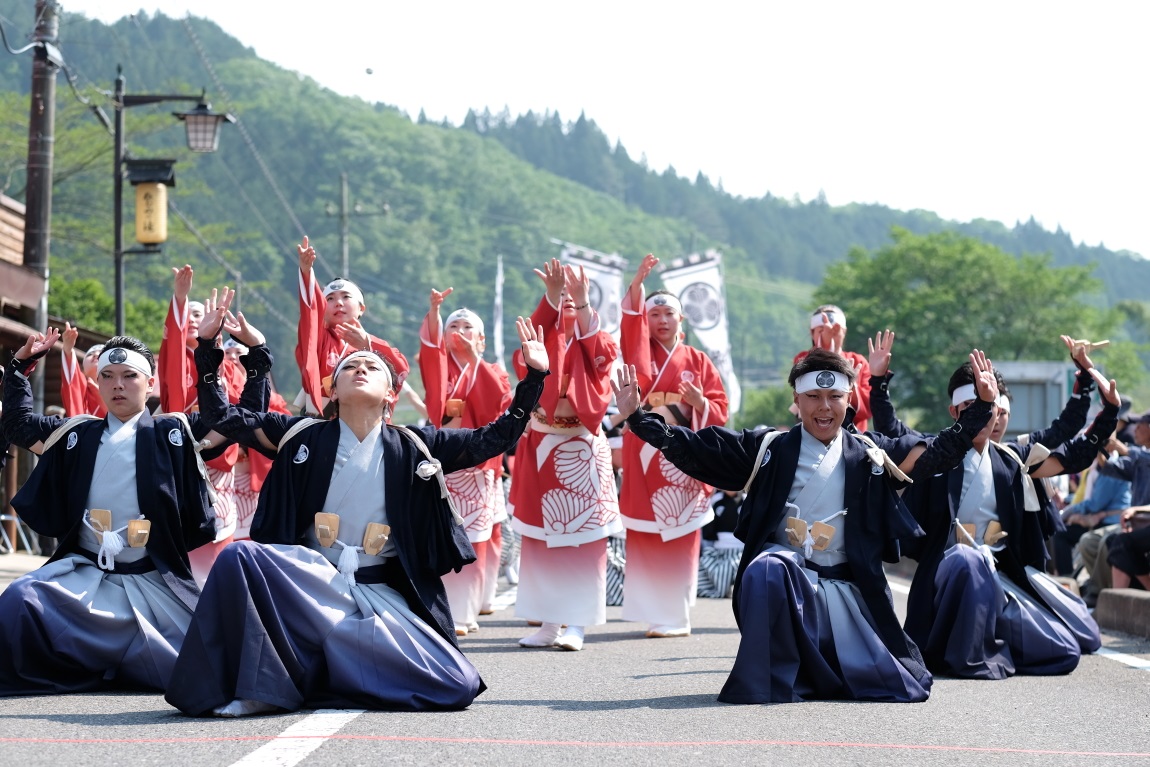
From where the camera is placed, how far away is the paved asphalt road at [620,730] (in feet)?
17.3

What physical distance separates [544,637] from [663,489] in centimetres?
143

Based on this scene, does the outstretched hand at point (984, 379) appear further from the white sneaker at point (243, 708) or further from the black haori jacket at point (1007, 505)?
the white sneaker at point (243, 708)

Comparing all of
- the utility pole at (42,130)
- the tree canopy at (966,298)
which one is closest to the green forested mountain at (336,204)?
the tree canopy at (966,298)

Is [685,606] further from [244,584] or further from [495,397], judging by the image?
[244,584]

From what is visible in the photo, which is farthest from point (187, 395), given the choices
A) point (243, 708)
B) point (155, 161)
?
point (155, 161)

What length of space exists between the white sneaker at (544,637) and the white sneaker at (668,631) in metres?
0.84

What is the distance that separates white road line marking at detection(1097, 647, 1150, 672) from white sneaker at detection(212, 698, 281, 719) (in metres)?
4.82

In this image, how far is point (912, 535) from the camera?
7.35 metres

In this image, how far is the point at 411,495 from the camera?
682cm

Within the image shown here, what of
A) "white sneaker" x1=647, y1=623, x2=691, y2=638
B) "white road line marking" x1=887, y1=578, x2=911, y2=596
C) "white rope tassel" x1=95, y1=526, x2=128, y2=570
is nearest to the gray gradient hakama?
"white rope tassel" x1=95, y1=526, x2=128, y2=570

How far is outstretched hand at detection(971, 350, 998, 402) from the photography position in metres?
7.38

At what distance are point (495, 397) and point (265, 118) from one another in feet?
354

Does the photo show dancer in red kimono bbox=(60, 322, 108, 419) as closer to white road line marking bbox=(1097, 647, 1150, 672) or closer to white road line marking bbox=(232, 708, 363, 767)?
white road line marking bbox=(232, 708, 363, 767)

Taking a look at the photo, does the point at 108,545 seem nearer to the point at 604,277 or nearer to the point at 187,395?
the point at 187,395
